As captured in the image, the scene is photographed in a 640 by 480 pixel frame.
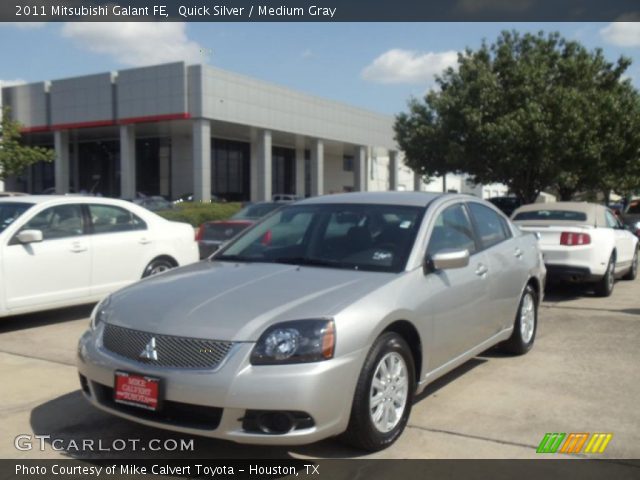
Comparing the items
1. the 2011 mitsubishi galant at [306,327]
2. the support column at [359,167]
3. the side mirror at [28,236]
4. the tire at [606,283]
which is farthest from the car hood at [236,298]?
the support column at [359,167]

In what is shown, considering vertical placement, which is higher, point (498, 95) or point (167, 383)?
point (498, 95)

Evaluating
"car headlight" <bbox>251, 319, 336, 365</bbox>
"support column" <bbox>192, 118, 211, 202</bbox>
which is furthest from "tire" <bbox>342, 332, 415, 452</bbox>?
"support column" <bbox>192, 118, 211, 202</bbox>

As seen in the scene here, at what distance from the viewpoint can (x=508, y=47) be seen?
23.3 metres

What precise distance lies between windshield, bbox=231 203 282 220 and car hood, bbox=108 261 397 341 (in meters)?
7.90

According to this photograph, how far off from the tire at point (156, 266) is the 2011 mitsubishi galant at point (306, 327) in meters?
3.65

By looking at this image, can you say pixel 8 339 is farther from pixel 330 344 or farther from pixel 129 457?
pixel 330 344

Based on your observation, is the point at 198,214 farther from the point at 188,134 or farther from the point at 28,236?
the point at 28,236

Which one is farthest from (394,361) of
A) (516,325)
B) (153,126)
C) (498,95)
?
(153,126)

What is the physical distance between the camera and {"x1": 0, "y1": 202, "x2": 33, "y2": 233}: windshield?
7524mm

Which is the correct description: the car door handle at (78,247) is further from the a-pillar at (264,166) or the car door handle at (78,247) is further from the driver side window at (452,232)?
the a-pillar at (264,166)

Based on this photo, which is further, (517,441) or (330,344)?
(517,441)

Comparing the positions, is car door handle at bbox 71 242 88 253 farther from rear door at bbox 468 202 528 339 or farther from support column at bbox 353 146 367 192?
support column at bbox 353 146 367 192

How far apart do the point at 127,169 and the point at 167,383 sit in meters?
38.7

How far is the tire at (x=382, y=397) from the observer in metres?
3.79
